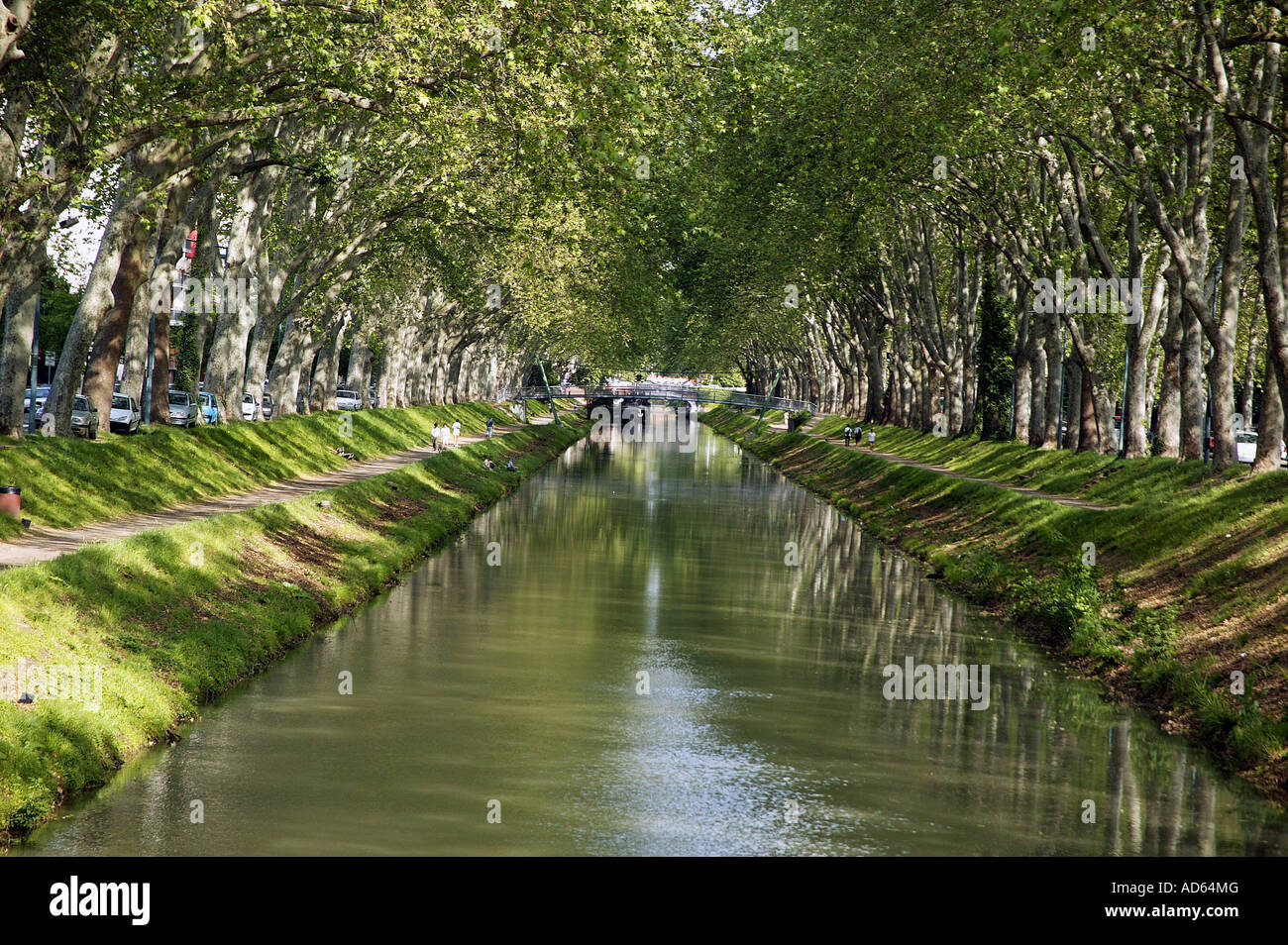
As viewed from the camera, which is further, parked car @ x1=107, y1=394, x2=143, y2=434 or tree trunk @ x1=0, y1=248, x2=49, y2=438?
parked car @ x1=107, y1=394, x2=143, y2=434

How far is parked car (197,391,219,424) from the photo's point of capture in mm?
43406

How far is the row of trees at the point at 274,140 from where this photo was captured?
21.2 meters

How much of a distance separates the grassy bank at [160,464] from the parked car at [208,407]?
1.61 meters

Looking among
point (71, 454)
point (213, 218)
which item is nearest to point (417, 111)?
point (71, 454)

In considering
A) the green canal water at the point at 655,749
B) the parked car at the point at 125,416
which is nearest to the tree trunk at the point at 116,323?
the parked car at the point at 125,416

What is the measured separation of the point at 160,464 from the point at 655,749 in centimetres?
1787

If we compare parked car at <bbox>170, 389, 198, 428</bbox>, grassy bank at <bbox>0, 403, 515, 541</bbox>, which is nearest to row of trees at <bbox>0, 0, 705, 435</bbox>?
grassy bank at <bbox>0, 403, 515, 541</bbox>

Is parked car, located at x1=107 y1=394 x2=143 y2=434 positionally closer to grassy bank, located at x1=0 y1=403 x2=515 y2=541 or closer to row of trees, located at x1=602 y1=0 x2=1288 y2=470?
grassy bank, located at x1=0 y1=403 x2=515 y2=541

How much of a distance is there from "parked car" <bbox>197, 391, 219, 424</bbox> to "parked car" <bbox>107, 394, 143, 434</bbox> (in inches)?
91.1

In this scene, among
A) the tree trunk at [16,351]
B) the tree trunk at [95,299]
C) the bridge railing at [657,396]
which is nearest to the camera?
the tree trunk at [16,351]

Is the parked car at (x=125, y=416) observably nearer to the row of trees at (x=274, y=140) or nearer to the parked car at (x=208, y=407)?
the row of trees at (x=274, y=140)

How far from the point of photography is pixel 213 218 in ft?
128

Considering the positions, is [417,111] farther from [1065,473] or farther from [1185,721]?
[1065,473]

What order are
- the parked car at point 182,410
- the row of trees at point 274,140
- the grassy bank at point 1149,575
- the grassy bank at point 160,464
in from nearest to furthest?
the grassy bank at point 1149,575, the row of trees at point 274,140, the grassy bank at point 160,464, the parked car at point 182,410
